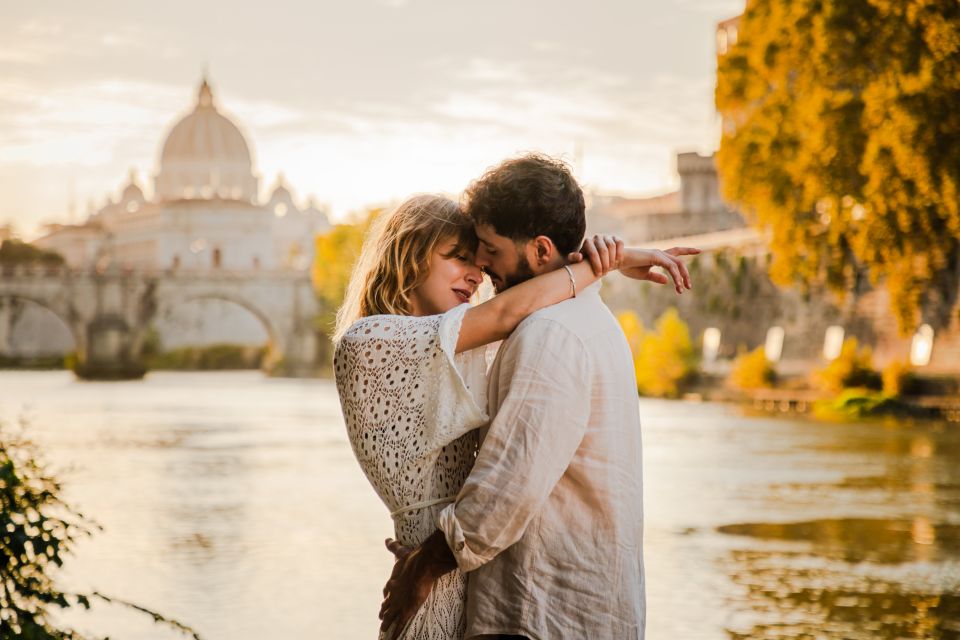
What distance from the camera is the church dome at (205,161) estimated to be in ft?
369

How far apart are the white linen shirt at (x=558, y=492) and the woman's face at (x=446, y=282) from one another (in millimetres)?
302

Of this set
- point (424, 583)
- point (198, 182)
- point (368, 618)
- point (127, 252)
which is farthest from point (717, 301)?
point (198, 182)

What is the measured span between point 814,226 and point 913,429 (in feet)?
12.5

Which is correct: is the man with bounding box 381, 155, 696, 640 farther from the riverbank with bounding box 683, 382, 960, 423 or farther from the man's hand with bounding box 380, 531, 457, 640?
the riverbank with bounding box 683, 382, 960, 423

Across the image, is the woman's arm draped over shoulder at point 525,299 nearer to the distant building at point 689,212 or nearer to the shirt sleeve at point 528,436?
the shirt sleeve at point 528,436

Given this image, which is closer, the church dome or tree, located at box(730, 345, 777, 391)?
tree, located at box(730, 345, 777, 391)

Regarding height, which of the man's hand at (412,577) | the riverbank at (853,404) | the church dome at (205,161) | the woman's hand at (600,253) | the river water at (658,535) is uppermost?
the church dome at (205,161)

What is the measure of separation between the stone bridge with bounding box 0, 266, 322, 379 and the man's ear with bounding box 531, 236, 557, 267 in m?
59.2

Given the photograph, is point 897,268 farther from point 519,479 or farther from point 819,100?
point 519,479

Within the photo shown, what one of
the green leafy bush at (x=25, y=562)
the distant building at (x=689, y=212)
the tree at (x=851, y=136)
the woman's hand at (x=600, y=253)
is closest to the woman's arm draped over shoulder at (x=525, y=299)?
the woman's hand at (x=600, y=253)

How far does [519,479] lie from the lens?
2697 mm

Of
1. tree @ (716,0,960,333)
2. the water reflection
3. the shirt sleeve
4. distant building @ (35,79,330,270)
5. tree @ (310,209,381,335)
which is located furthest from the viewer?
distant building @ (35,79,330,270)

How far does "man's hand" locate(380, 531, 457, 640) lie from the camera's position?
283 centimetres

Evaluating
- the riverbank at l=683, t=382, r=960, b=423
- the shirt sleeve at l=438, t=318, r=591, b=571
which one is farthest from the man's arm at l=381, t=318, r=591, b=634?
the riverbank at l=683, t=382, r=960, b=423
